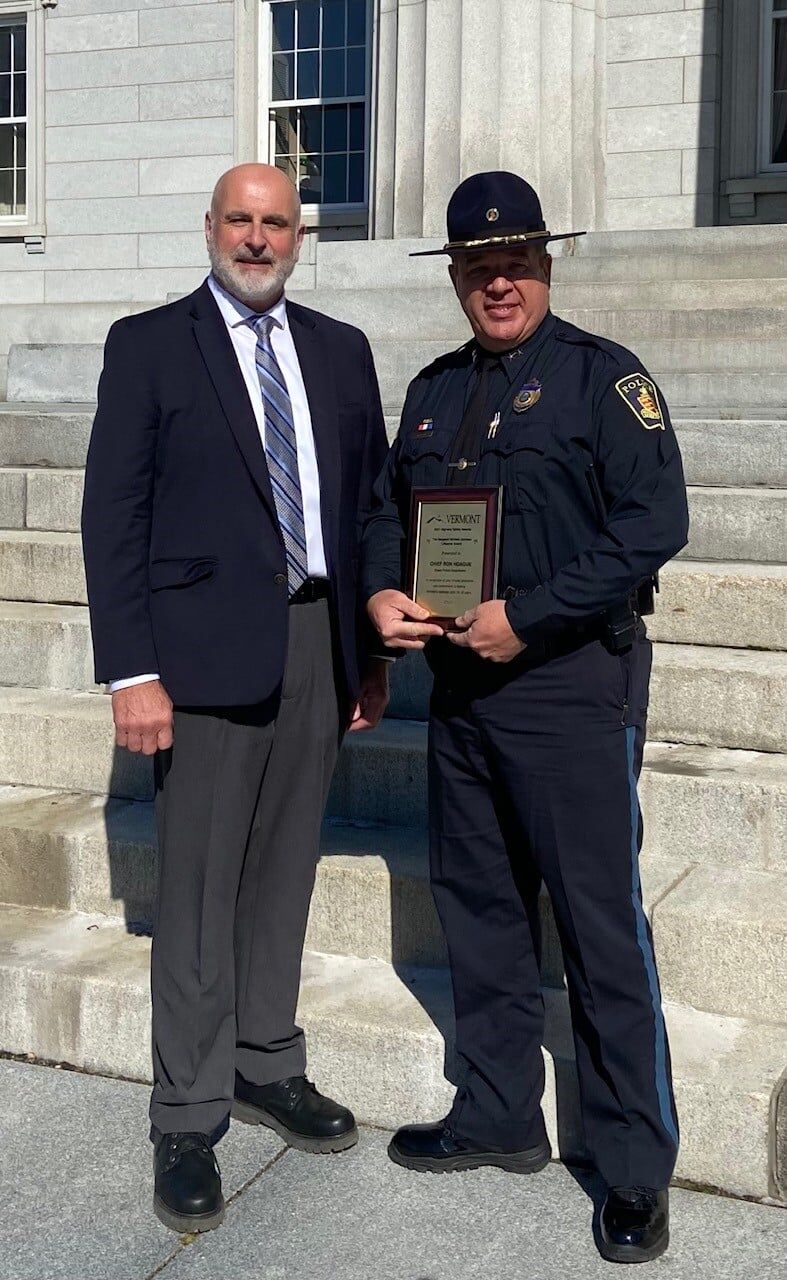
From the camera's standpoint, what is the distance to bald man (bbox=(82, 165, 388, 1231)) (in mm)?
2916

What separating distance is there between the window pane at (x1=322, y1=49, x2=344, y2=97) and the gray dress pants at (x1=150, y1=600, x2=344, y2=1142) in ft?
31.7

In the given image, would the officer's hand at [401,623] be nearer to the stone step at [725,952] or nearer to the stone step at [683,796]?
the stone step at [725,952]

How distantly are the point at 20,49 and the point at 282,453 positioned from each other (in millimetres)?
11026

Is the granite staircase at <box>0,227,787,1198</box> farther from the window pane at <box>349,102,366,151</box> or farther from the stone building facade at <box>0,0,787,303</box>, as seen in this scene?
the window pane at <box>349,102,366,151</box>

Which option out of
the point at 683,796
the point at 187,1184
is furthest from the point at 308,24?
the point at 187,1184

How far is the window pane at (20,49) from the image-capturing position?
41.0 feet

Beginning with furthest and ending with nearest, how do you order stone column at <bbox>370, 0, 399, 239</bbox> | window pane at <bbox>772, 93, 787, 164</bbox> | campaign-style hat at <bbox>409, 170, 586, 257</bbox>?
window pane at <bbox>772, 93, 787, 164</bbox> < stone column at <bbox>370, 0, 399, 239</bbox> < campaign-style hat at <bbox>409, 170, 586, 257</bbox>

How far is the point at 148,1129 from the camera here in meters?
3.21

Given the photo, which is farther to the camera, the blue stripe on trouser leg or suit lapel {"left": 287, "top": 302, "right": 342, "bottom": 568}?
suit lapel {"left": 287, "top": 302, "right": 342, "bottom": 568}

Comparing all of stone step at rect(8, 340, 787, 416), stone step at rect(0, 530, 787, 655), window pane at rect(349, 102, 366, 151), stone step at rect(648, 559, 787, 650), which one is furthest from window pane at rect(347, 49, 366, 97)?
stone step at rect(648, 559, 787, 650)

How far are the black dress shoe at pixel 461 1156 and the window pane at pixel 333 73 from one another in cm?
1026

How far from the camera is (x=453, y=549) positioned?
2752 millimetres

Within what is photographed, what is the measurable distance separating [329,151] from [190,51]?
1325mm

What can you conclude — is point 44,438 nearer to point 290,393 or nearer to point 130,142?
point 290,393
